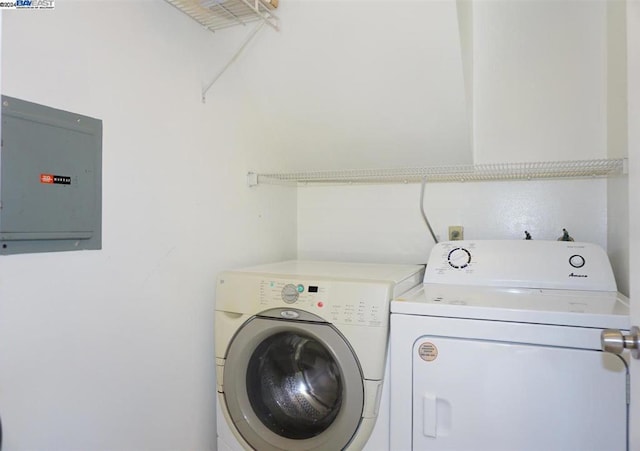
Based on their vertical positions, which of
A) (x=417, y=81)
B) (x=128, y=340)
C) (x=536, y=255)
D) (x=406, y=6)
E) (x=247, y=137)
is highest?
(x=406, y=6)

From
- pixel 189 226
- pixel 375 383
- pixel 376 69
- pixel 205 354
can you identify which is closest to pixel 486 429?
pixel 375 383

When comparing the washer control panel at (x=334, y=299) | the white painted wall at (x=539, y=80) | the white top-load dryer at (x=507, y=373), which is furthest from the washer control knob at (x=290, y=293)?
the white painted wall at (x=539, y=80)

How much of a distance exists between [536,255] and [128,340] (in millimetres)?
1539

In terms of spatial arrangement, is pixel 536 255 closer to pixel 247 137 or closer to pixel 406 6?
pixel 406 6

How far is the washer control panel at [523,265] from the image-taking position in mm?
1549

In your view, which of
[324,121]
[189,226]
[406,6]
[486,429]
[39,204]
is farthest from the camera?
[324,121]

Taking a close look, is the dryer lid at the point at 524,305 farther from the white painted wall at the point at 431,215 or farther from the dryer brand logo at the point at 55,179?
the dryer brand logo at the point at 55,179

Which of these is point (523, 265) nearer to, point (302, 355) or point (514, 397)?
point (514, 397)

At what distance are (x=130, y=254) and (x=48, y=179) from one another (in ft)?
1.13

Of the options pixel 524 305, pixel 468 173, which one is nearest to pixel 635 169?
pixel 524 305

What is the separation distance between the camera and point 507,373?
1198 mm

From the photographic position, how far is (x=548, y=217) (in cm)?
194

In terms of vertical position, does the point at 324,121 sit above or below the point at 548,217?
above

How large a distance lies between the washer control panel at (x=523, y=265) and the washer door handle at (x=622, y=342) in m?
0.76
